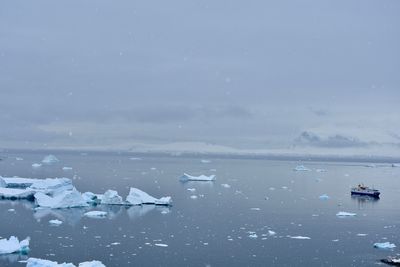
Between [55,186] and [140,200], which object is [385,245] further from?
[55,186]

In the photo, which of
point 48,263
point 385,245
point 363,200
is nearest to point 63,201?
point 48,263

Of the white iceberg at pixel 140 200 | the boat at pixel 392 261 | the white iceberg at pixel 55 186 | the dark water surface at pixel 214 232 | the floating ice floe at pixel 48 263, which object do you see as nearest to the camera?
the floating ice floe at pixel 48 263

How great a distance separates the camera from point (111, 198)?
40.4 meters

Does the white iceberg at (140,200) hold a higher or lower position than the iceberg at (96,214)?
higher

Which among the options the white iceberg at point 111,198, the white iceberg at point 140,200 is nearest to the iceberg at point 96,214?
the white iceberg at point 111,198

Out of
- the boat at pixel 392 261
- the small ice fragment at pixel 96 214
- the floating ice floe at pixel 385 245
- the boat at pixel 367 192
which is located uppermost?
the boat at pixel 367 192

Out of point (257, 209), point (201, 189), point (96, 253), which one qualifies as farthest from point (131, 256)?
point (201, 189)

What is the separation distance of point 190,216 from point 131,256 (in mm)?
12265

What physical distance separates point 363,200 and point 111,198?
75.5ft

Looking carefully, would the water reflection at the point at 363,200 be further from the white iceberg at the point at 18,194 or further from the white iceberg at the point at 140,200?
the white iceberg at the point at 18,194

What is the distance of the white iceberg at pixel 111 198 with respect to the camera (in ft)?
132

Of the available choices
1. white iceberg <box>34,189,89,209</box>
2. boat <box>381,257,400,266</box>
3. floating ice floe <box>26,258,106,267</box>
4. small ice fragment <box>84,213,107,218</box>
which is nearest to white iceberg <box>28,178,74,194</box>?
white iceberg <box>34,189,89,209</box>

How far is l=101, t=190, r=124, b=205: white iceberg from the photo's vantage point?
132ft

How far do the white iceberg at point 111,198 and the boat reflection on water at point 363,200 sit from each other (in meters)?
19.4
